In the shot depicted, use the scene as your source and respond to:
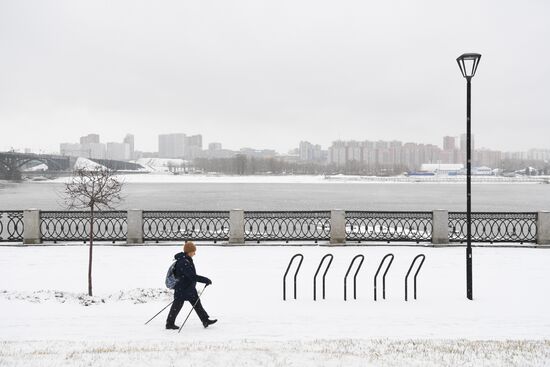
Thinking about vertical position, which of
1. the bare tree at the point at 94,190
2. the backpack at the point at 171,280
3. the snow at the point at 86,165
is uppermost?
the snow at the point at 86,165

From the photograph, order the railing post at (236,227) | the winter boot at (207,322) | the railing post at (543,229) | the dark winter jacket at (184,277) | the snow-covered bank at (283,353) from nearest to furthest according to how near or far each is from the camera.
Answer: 1. the snow-covered bank at (283,353)
2. the dark winter jacket at (184,277)
3. the winter boot at (207,322)
4. the railing post at (543,229)
5. the railing post at (236,227)

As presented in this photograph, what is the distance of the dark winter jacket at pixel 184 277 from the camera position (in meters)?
7.97

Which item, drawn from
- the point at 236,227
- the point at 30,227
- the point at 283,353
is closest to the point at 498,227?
the point at 236,227

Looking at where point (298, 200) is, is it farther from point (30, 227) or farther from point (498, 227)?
point (30, 227)

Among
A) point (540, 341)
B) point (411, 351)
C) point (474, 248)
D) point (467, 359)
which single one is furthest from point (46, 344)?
point (474, 248)

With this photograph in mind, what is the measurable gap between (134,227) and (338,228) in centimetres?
696

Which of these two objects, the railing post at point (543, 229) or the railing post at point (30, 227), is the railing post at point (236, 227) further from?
the railing post at point (543, 229)

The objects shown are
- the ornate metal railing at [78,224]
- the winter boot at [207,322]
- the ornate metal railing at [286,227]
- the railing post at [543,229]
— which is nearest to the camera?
the winter boot at [207,322]

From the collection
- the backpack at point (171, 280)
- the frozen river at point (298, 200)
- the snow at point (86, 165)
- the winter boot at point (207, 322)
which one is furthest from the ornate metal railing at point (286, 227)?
the frozen river at point (298, 200)

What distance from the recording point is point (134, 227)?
661 inches

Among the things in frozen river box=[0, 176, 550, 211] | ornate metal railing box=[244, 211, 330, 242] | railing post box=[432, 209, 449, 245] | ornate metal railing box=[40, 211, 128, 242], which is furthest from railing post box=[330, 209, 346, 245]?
frozen river box=[0, 176, 550, 211]

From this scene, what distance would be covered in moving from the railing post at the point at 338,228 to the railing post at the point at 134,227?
6540mm

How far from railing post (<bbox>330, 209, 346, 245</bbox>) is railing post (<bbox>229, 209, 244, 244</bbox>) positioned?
121 inches

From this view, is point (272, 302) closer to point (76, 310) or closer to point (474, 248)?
point (76, 310)
